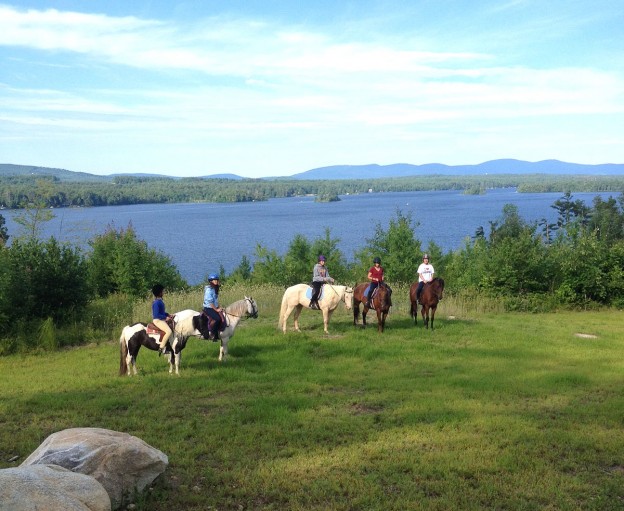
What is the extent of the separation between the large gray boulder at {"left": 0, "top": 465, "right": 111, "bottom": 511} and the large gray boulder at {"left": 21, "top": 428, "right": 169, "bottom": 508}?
1.83 ft

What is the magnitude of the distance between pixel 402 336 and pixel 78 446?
11405 mm

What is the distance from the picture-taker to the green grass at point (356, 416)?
6.98 m

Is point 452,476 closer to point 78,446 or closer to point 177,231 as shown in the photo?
point 78,446

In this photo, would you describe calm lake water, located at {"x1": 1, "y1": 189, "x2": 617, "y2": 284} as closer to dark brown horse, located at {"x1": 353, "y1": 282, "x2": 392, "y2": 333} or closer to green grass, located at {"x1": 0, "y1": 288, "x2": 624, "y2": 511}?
dark brown horse, located at {"x1": 353, "y1": 282, "x2": 392, "y2": 333}

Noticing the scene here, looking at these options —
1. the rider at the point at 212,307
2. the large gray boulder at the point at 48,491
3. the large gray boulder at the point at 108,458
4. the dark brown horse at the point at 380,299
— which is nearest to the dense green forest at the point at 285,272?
the rider at the point at 212,307

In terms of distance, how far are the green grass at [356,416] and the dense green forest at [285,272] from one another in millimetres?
2626

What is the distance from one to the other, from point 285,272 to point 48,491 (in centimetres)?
2950

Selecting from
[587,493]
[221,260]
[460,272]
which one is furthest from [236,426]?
[221,260]

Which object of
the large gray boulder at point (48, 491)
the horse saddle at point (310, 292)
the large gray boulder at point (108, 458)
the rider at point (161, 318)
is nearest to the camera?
the large gray boulder at point (48, 491)

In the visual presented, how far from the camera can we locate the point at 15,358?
50.0ft

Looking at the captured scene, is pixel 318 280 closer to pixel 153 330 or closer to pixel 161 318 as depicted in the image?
pixel 161 318

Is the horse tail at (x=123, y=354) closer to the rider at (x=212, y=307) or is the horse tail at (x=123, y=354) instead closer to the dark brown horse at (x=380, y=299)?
the rider at (x=212, y=307)

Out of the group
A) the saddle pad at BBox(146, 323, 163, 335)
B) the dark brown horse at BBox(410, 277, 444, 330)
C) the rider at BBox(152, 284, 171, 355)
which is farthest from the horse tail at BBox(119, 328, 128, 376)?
the dark brown horse at BBox(410, 277, 444, 330)

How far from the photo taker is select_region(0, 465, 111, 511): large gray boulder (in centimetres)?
488
